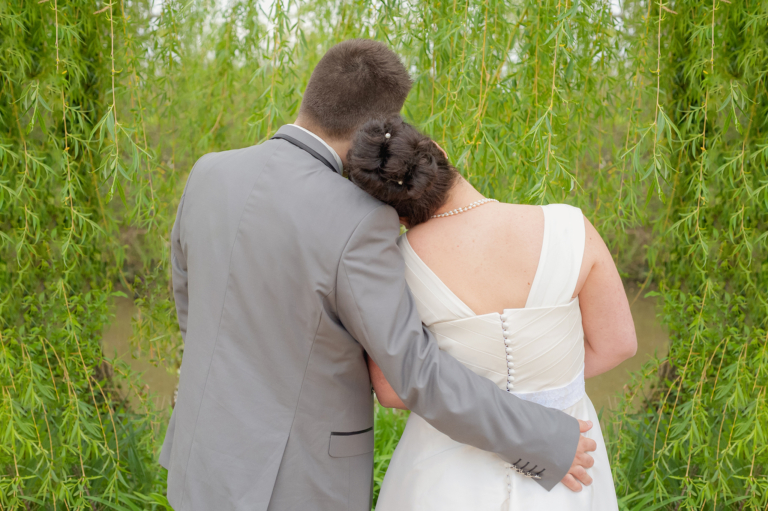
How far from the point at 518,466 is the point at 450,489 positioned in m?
0.16

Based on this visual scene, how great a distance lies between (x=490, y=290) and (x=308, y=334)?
36 centimetres

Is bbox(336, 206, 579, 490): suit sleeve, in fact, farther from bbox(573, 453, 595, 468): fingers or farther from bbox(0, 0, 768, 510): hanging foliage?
bbox(0, 0, 768, 510): hanging foliage

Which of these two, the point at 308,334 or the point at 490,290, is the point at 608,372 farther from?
the point at 308,334

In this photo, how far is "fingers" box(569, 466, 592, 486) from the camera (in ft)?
3.92

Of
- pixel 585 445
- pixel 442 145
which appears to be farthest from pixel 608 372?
pixel 585 445

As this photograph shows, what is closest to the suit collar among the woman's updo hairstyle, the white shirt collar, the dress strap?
the white shirt collar

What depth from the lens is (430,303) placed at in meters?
1.15

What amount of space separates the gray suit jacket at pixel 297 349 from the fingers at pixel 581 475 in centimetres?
5

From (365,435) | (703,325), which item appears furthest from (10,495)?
(703,325)

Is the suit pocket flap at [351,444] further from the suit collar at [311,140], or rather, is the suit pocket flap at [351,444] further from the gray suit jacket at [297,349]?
the suit collar at [311,140]

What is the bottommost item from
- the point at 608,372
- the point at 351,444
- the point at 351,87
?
the point at 608,372

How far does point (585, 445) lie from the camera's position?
122 centimetres

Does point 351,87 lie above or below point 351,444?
above

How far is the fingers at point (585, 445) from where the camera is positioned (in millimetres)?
1213
